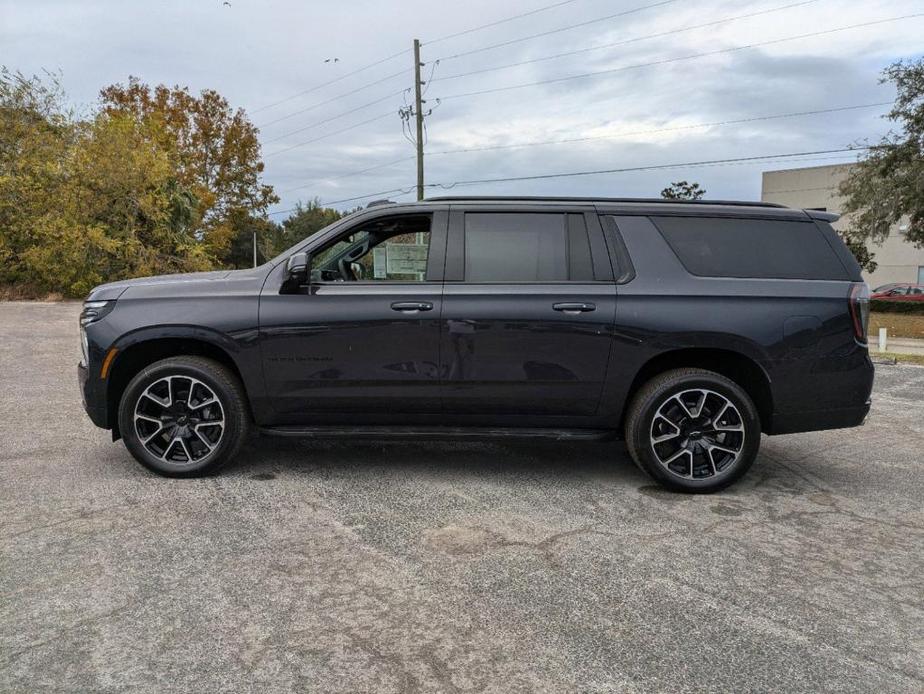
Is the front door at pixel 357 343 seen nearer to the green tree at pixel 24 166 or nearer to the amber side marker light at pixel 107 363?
the amber side marker light at pixel 107 363

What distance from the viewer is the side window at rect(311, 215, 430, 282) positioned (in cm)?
481

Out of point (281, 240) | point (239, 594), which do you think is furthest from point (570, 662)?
point (281, 240)

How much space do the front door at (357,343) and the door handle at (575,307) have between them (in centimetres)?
77

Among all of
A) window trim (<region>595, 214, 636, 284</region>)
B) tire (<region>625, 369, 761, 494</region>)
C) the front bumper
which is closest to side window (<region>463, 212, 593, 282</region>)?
window trim (<region>595, 214, 636, 284</region>)

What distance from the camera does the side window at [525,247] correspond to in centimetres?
473

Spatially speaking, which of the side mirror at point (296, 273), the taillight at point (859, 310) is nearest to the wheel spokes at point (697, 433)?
the taillight at point (859, 310)

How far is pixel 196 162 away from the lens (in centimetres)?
4022

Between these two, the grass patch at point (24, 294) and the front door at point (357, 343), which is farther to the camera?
the grass patch at point (24, 294)

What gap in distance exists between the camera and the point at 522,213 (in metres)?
4.79

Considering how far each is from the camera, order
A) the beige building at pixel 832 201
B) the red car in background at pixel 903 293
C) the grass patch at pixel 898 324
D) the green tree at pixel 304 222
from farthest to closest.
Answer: the green tree at pixel 304 222 → the beige building at pixel 832 201 → the red car in background at pixel 903 293 → the grass patch at pixel 898 324

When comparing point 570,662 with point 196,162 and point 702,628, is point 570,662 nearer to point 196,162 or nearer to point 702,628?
point 702,628

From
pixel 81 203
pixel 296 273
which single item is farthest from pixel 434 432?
pixel 81 203

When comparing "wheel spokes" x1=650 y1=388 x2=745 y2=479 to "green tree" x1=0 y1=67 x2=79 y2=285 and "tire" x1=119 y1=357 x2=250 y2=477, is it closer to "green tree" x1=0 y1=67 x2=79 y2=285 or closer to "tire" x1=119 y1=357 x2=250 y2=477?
"tire" x1=119 y1=357 x2=250 y2=477

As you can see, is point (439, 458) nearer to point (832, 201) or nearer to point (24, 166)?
point (24, 166)
